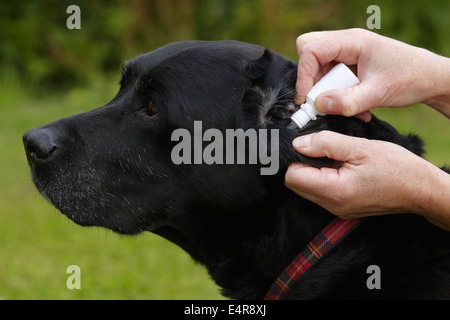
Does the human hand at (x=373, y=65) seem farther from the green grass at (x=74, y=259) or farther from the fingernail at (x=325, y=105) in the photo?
the green grass at (x=74, y=259)

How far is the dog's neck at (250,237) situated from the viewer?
2322 millimetres

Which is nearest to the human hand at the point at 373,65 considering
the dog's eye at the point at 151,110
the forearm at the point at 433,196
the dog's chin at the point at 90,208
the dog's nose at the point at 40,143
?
the forearm at the point at 433,196

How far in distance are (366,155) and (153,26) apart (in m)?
8.21

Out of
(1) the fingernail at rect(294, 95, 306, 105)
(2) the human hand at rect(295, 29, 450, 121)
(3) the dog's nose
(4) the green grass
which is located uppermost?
(2) the human hand at rect(295, 29, 450, 121)

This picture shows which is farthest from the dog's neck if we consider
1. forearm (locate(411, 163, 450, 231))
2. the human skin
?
forearm (locate(411, 163, 450, 231))

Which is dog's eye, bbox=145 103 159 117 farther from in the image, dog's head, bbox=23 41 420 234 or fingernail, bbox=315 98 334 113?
fingernail, bbox=315 98 334 113

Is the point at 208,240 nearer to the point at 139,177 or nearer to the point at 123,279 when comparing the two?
the point at 139,177

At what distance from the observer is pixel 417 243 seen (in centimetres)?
224

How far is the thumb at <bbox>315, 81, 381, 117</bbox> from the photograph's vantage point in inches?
85.0

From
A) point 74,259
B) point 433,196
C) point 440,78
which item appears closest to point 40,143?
point 433,196

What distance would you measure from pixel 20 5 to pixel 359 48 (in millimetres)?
9414

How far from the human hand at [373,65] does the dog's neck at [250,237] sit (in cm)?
43

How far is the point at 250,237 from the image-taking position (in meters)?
2.45

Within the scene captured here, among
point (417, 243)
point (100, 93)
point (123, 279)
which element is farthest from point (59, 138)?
point (100, 93)
